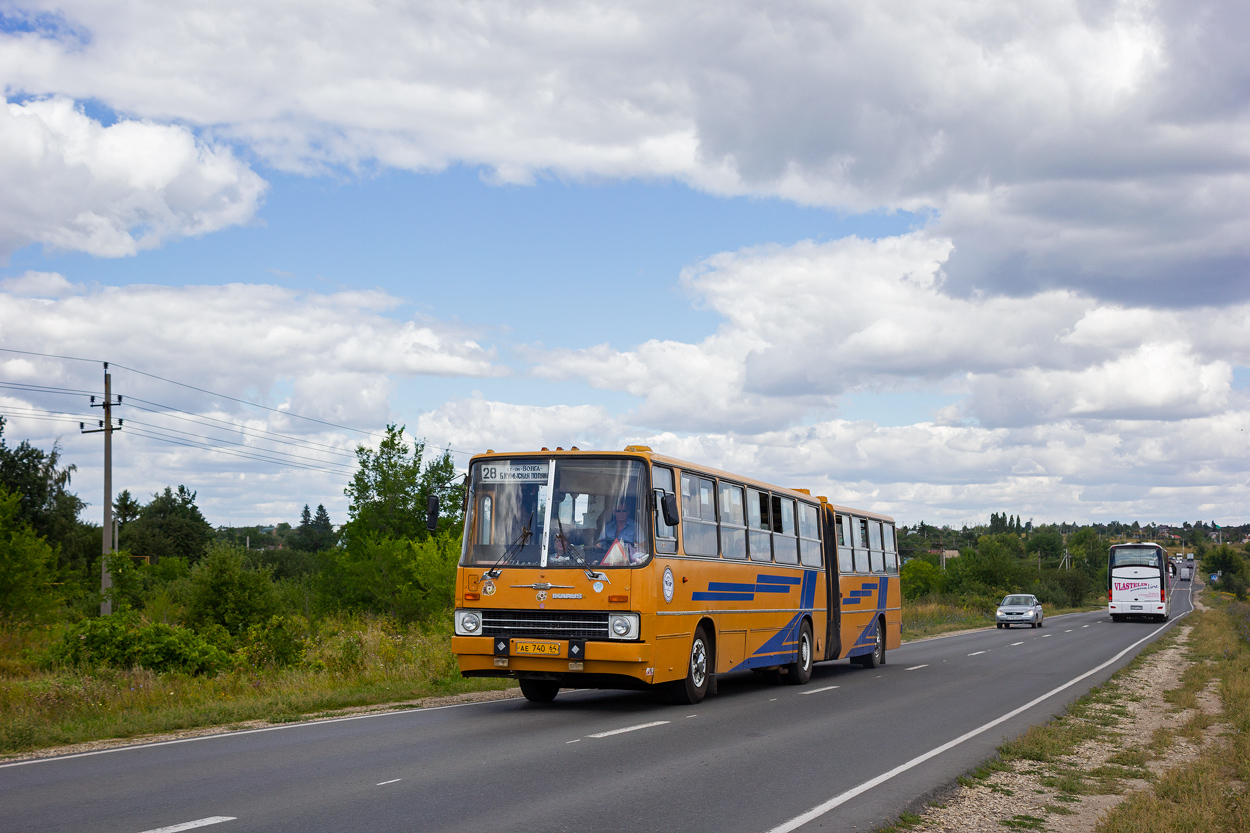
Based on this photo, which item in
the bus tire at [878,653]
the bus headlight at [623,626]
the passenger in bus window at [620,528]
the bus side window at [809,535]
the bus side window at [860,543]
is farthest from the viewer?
the bus tire at [878,653]

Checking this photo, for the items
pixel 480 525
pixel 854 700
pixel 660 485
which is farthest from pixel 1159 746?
pixel 480 525

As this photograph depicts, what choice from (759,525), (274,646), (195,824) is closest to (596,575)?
(759,525)

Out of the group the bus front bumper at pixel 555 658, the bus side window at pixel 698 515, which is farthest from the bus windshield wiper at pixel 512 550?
the bus side window at pixel 698 515

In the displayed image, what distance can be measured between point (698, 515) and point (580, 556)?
2489mm

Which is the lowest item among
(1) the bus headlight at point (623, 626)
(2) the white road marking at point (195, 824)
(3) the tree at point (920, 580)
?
(3) the tree at point (920, 580)

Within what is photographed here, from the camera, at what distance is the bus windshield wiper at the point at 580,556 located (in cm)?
1324

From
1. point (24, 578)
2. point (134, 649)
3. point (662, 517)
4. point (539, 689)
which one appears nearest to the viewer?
point (662, 517)

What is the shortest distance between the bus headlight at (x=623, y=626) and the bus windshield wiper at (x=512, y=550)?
154 cm

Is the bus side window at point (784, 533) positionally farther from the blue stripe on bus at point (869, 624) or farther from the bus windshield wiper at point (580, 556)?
the bus windshield wiper at point (580, 556)

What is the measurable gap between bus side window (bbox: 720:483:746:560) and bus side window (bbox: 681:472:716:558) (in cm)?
40

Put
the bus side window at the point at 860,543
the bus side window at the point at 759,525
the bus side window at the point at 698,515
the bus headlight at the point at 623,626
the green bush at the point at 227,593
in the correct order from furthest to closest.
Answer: the green bush at the point at 227,593
the bus side window at the point at 860,543
the bus side window at the point at 759,525
the bus side window at the point at 698,515
the bus headlight at the point at 623,626

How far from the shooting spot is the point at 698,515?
15.3 meters

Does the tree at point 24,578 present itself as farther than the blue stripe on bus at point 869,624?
Yes

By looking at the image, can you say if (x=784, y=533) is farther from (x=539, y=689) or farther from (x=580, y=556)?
(x=580, y=556)
